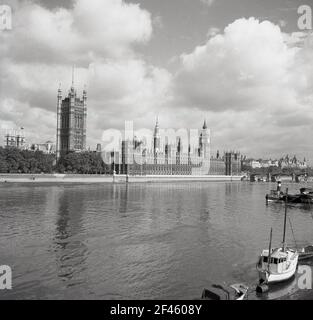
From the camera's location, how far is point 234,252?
20.5 meters

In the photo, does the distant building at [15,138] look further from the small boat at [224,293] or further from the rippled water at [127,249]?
the small boat at [224,293]

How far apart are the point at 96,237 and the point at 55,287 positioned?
882 cm

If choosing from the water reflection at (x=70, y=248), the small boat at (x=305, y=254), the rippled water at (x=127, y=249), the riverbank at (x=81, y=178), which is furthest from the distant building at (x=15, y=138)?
the small boat at (x=305, y=254)

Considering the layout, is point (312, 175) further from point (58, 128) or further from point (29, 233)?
point (29, 233)

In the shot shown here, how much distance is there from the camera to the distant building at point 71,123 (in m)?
112

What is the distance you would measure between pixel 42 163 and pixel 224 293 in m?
75.8

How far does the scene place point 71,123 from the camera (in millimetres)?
112562

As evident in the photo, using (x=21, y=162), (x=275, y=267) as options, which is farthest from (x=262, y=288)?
(x=21, y=162)

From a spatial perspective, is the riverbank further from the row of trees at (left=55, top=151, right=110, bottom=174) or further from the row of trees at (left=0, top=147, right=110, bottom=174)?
the row of trees at (left=55, top=151, right=110, bottom=174)

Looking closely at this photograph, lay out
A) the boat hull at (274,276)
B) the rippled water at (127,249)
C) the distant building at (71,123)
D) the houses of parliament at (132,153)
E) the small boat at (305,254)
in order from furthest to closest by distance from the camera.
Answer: the distant building at (71,123) < the houses of parliament at (132,153) < the small boat at (305,254) < the boat hull at (274,276) < the rippled water at (127,249)

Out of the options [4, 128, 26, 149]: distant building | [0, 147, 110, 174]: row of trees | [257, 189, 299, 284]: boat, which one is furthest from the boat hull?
[4, 128, 26, 149]: distant building

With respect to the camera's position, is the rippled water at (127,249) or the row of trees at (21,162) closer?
the rippled water at (127,249)
